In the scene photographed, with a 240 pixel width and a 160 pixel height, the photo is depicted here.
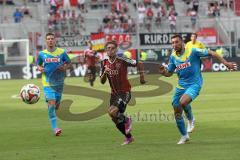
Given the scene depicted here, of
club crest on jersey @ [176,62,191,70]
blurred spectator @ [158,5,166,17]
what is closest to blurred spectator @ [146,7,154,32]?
blurred spectator @ [158,5,166,17]

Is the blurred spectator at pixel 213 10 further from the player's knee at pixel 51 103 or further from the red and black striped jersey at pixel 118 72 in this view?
the red and black striped jersey at pixel 118 72

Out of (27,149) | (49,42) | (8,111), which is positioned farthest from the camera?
(8,111)

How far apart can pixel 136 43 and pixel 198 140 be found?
34.0 m

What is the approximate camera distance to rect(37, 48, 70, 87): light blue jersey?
57.2 feet

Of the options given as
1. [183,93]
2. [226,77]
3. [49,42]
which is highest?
[49,42]

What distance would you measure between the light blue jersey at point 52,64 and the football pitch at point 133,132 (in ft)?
4.20

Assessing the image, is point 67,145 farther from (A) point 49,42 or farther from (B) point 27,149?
(A) point 49,42

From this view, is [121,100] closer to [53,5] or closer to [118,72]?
[118,72]

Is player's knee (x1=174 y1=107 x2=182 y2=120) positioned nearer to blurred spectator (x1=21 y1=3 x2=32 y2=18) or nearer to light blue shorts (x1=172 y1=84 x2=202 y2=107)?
light blue shorts (x1=172 y1=84 x2=202 y2=107)

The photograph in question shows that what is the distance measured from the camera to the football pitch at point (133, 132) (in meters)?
13.0

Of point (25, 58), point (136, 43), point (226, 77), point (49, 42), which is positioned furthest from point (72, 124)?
point (136, 43)

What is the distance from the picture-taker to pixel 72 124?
63.8 ft

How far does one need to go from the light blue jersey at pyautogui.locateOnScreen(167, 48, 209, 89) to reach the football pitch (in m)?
1.28

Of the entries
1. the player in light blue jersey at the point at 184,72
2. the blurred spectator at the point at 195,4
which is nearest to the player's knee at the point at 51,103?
the player in light blue jersey at the point at 184,72
